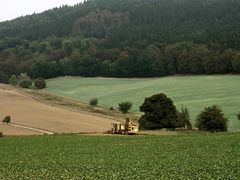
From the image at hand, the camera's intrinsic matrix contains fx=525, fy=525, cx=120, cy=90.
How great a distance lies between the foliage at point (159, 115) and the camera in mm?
78125

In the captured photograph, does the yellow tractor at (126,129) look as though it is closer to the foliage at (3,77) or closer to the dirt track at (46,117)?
the dirt track at (46,117)

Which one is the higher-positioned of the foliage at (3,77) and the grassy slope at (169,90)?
the foliage at (3,77)

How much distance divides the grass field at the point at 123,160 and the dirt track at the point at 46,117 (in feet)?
92.2

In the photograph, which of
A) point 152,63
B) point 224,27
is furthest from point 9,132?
point 224,27

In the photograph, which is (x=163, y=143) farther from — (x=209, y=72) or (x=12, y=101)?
(x=209, y=72)

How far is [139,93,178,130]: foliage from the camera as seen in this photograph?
7812 centimetres

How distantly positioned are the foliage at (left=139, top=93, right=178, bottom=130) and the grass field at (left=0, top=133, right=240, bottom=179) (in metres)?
26.1

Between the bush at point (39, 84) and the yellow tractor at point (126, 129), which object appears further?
the bush at point (39, 84)

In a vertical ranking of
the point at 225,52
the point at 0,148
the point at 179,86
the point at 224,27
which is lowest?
the point at 0,148

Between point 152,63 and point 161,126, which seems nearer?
point 161,126

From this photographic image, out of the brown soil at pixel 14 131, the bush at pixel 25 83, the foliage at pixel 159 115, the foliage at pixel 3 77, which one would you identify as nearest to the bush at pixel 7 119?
the brown soil at pixel 14 131

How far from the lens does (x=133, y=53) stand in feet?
602

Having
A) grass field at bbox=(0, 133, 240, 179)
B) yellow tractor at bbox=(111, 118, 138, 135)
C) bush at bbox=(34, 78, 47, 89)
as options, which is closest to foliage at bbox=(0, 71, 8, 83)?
bush at bbox=(34, 78, 47, 89)

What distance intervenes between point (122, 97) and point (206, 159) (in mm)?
95731
